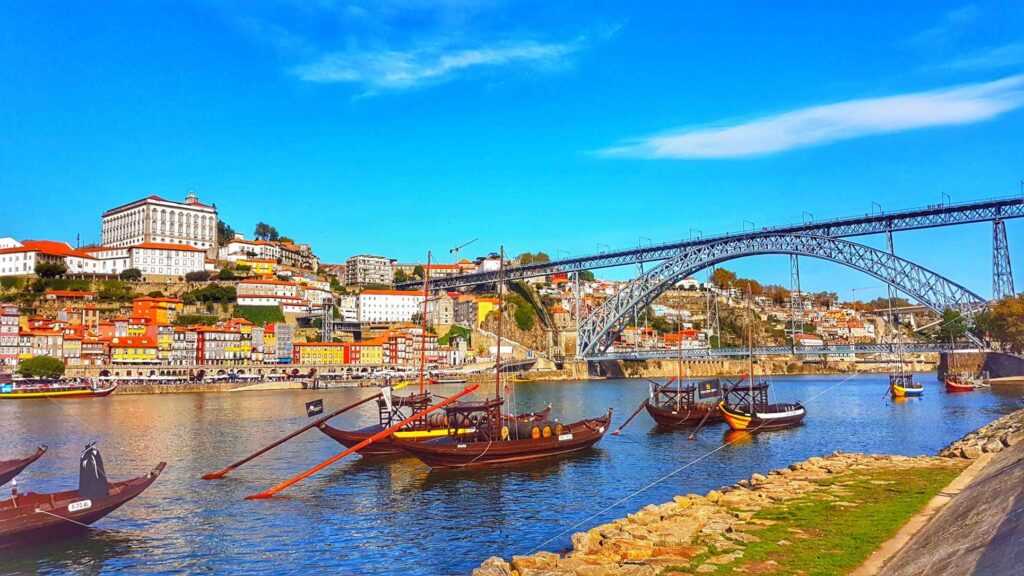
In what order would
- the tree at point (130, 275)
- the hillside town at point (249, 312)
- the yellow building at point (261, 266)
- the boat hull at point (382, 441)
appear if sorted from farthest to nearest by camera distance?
the yellow building at point (261, 266) < the tree at point (130, 275) < the hillside town at point (249, 312) < the boat hull at point (382, 441)

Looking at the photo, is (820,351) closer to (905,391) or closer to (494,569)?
(905,391)

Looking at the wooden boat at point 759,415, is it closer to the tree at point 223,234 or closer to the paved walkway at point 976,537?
the paved walkway at point 976,537

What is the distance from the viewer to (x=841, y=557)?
9.03 m

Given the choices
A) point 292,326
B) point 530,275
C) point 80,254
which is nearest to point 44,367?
point 292,326

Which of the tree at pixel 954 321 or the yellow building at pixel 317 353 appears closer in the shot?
the tree at pixel 954 321

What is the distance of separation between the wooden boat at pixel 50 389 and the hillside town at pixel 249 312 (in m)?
3.07

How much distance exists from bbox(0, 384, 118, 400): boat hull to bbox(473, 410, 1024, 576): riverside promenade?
54.8m

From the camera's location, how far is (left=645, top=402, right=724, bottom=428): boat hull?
32.1 metres

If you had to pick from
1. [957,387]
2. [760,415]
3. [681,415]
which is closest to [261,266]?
[681,415]

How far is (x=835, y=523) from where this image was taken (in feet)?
35.4

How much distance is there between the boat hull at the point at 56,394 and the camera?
55594mm

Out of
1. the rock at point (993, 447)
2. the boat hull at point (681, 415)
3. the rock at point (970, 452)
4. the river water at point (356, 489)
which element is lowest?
the river water at point (356, 489)

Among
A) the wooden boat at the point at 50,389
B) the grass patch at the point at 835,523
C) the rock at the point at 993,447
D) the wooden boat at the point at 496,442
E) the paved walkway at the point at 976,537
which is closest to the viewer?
the paved walkway at the point at 976,537

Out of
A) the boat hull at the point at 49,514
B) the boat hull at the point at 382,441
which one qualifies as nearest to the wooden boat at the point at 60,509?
the boat hull at the point at 49,514
